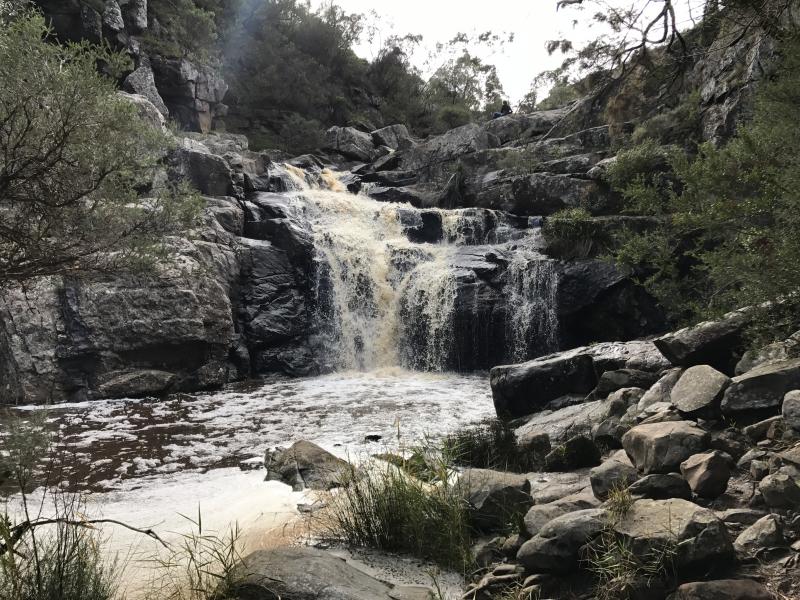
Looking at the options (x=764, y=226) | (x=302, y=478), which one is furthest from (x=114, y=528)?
(x=764, y=226)

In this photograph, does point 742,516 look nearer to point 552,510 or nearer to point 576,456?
point 552,510

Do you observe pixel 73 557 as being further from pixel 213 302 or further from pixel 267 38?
pixel 267 38

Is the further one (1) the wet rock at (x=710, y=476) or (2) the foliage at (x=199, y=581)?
(1) the wet rock at (x=710, y=476)

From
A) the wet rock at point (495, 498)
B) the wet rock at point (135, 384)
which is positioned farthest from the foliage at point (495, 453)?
the wet rock at point (135, 384)

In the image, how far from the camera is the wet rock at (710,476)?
3748mm

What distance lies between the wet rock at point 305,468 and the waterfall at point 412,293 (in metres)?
8.81

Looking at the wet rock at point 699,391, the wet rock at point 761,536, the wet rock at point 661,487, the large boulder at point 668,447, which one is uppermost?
the wet rock at point 699,391

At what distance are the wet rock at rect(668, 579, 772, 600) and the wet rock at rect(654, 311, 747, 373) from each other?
4.04m

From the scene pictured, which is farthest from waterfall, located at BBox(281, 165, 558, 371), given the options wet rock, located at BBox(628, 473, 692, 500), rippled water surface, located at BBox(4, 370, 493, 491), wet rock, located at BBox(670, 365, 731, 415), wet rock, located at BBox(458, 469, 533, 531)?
wet rock, located at BBox(628, 473, 692, 500)

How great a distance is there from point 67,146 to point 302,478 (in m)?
4.70

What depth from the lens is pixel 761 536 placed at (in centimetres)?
304

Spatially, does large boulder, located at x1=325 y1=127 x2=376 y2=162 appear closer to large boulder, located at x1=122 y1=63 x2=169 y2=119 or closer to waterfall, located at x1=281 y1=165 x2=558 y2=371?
large boulder, located at x1=122 y1=63 x2=169 y2=119

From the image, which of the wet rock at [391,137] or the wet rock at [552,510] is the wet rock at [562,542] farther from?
the wet rock at [391,137]

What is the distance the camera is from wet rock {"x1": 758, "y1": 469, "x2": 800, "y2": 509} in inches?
127
